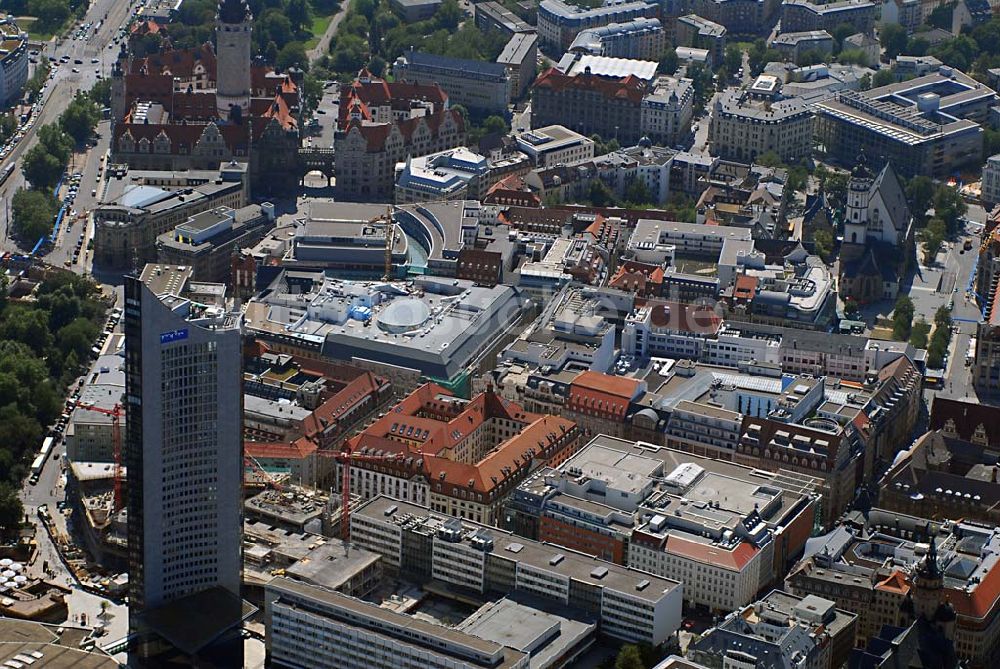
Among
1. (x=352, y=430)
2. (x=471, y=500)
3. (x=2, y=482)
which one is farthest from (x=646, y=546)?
(x=2, y=482)

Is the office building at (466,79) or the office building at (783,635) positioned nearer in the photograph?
the office building at (783,635)

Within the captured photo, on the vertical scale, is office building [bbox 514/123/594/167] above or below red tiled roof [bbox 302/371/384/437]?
above

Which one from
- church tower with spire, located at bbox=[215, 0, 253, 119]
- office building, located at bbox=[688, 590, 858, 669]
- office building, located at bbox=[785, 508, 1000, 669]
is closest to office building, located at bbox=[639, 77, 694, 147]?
church tower with spire, located at bbox=[215, 0, 253, 119]

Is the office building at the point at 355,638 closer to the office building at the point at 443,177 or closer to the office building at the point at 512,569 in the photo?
the office building at the point at 512,569

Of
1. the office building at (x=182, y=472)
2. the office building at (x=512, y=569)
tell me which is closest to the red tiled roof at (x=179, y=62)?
the office building at (x=512, y=569)

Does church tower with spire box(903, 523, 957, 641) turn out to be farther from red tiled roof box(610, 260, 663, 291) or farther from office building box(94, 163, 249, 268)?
office building box(94, 163, 249, 268)
